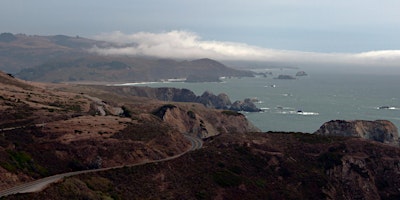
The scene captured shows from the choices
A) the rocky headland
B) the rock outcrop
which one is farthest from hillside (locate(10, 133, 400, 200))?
the rock outcrop

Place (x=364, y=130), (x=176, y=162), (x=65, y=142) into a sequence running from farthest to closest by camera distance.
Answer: (x=364, y=130) → (x=176, y=162) → (x=65, y=142)

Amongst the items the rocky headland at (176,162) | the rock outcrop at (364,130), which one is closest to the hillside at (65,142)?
the rocky headland at (176,162)

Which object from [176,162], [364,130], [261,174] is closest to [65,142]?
[176,162]

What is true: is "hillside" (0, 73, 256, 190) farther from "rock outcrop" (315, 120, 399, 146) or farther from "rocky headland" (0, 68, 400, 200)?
"rock outcrop" (315, 120, 399, 146)

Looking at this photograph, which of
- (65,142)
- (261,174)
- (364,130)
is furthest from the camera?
(364,130)

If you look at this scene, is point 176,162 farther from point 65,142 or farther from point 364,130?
point 364,130

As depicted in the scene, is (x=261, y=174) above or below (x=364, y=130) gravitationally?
above
